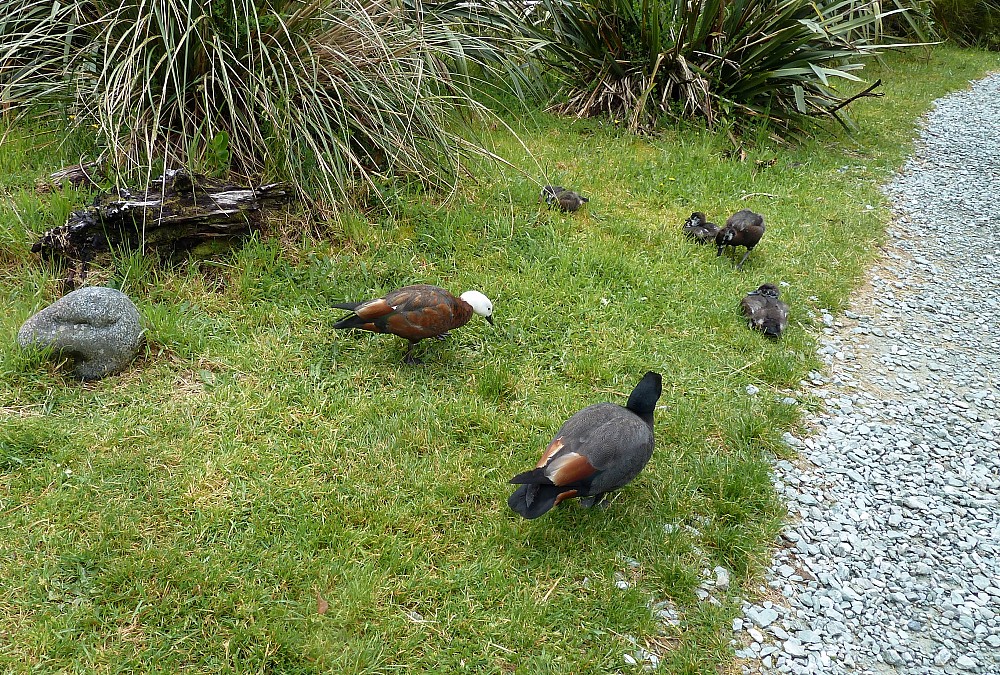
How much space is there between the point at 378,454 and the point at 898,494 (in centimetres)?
275

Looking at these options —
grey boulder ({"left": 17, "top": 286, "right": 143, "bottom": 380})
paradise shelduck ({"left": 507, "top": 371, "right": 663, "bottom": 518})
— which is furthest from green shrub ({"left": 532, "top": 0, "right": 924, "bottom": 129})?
grey boulder ({"left": 17, "top": 286, "right": 143, "bottom": 380})

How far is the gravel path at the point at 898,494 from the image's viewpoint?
3227mm

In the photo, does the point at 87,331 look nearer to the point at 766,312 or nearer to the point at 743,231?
the point at 766,312

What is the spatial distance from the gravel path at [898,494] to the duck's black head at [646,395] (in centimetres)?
93

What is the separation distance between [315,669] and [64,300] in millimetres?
2385

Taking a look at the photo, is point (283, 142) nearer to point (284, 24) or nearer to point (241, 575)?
point (284, 24)

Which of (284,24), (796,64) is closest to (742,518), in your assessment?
(284,24)

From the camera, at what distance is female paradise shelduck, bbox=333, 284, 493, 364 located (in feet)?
13.7

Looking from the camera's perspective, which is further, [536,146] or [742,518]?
[536,146]

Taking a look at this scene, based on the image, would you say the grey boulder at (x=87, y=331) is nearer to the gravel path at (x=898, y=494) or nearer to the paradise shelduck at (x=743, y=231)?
the gravel path at (x=898, y=494)

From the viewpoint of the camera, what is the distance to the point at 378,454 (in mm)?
3760

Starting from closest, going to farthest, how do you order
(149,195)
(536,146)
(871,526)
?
(871,526)
(149,195)
(536,146)

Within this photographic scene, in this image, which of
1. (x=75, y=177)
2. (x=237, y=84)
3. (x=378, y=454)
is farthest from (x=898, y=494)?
(x=75, y=177)

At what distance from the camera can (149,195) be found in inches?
179
